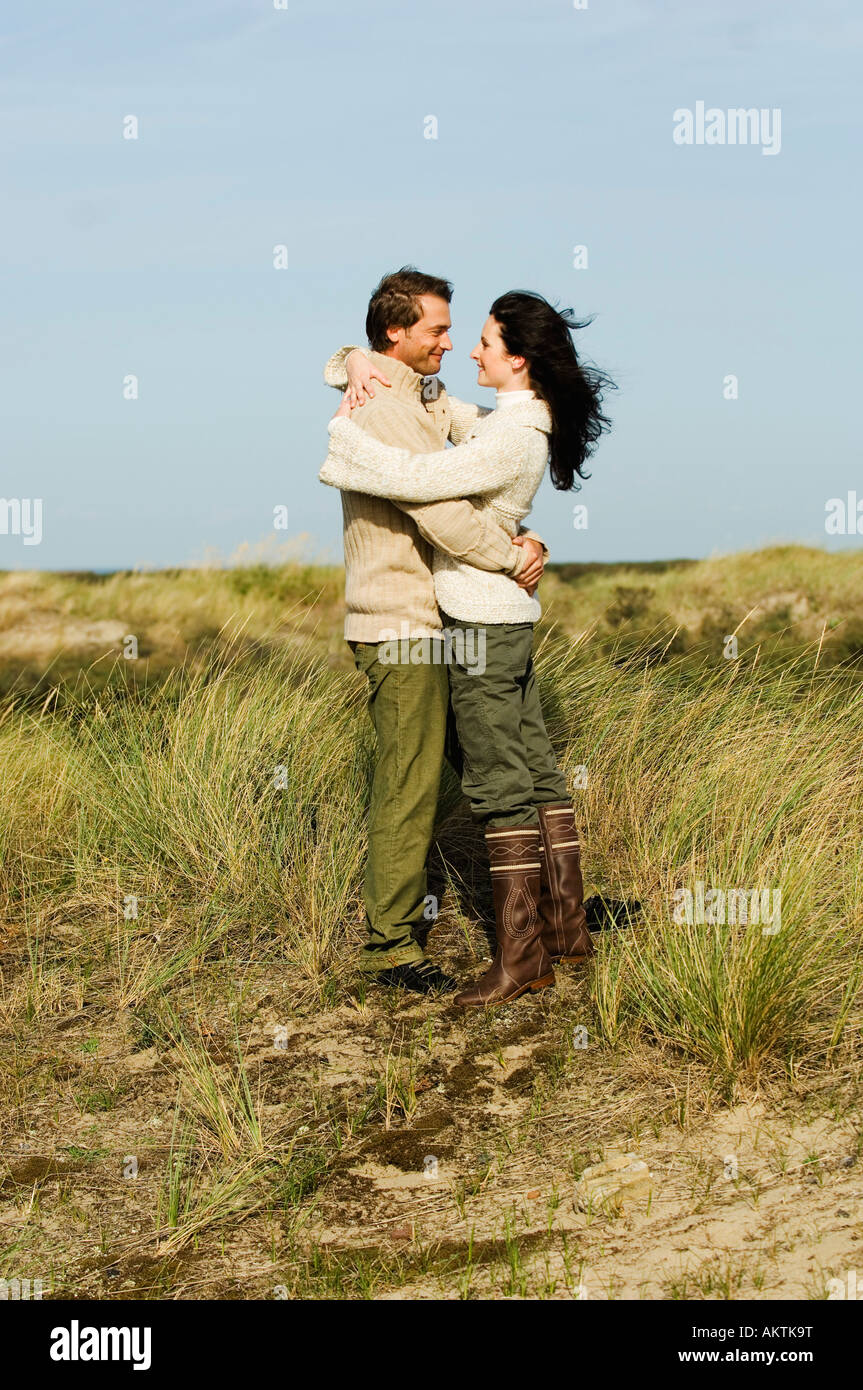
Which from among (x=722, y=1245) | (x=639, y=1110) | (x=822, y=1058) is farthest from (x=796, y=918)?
(x=722, y=1245)

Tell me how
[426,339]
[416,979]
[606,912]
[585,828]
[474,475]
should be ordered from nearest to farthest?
[474,475] < [426,339] < [416,979] < [606,912] < [585,828]

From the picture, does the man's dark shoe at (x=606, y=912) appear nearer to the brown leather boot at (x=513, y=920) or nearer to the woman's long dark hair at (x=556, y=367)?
the brown leather boot at (x=513, y=920)

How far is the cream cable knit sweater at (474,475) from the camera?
3.98 m

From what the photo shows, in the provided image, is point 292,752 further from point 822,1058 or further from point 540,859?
point 822,1058

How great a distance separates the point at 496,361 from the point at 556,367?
0.65 feet

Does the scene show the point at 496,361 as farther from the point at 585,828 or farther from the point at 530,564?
the point at 585,828

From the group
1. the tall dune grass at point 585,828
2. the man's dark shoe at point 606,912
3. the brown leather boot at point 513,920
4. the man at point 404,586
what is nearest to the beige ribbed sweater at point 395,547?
the man at point 404,586

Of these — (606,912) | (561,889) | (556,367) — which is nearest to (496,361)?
(556,367)

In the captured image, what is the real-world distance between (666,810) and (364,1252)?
269cm

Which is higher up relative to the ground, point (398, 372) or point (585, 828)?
point (398, 372)

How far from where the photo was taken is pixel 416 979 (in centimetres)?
448

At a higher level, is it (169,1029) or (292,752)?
(292,752)
